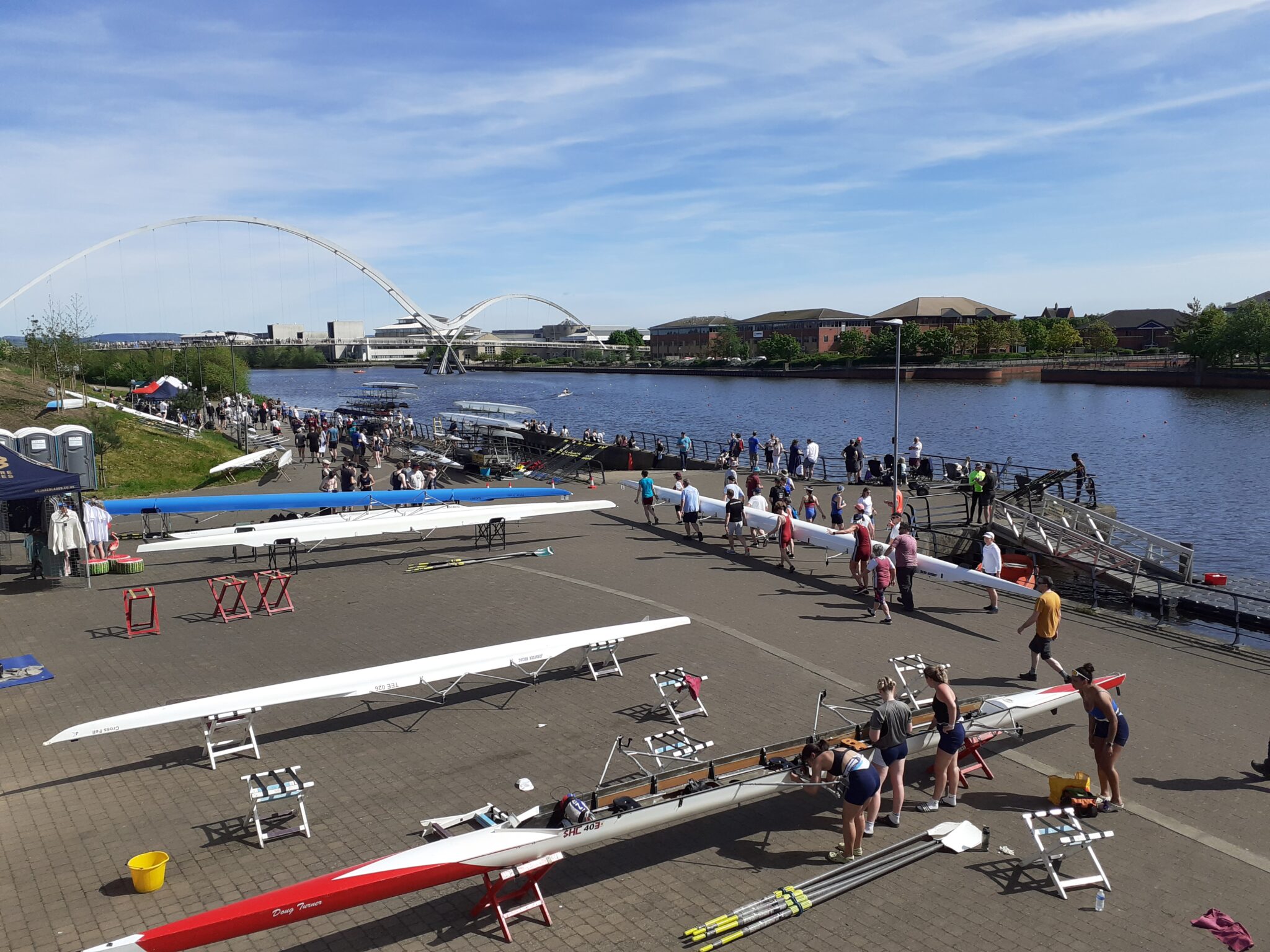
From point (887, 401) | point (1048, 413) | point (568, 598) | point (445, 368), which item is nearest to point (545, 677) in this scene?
point (568, 598)

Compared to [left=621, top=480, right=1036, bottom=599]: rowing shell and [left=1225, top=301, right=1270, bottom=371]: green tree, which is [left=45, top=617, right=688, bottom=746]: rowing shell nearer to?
[left=621, top=480, right=1036, bottom=599]: rowing shell

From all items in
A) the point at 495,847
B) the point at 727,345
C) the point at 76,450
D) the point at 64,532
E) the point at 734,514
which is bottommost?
the point at 495,847

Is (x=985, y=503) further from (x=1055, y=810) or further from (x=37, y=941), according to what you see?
(x=37, y=941)

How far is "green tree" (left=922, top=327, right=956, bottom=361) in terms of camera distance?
126 metres

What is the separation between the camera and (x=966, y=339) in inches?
5015

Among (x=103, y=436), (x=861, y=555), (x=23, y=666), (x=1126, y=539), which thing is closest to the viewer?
(x=23, y=666)

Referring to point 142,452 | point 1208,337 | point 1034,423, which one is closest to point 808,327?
point 1208,337

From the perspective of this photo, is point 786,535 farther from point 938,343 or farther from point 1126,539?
point 938,343

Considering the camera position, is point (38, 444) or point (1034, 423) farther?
point (1034, 423)

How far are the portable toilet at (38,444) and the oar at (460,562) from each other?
1326 cm

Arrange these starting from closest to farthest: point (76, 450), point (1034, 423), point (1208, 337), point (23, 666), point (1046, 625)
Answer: point (1046, 625)
point (23, 666)
point (76, 450)
point (1034, 423)
point (1208, 337)

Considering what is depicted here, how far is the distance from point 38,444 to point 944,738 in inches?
1012

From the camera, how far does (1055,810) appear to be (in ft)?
24.6

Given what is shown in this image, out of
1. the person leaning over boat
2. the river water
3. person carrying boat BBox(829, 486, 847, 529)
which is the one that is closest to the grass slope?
person carrying boat BBox(829, 486, 847, 529)
